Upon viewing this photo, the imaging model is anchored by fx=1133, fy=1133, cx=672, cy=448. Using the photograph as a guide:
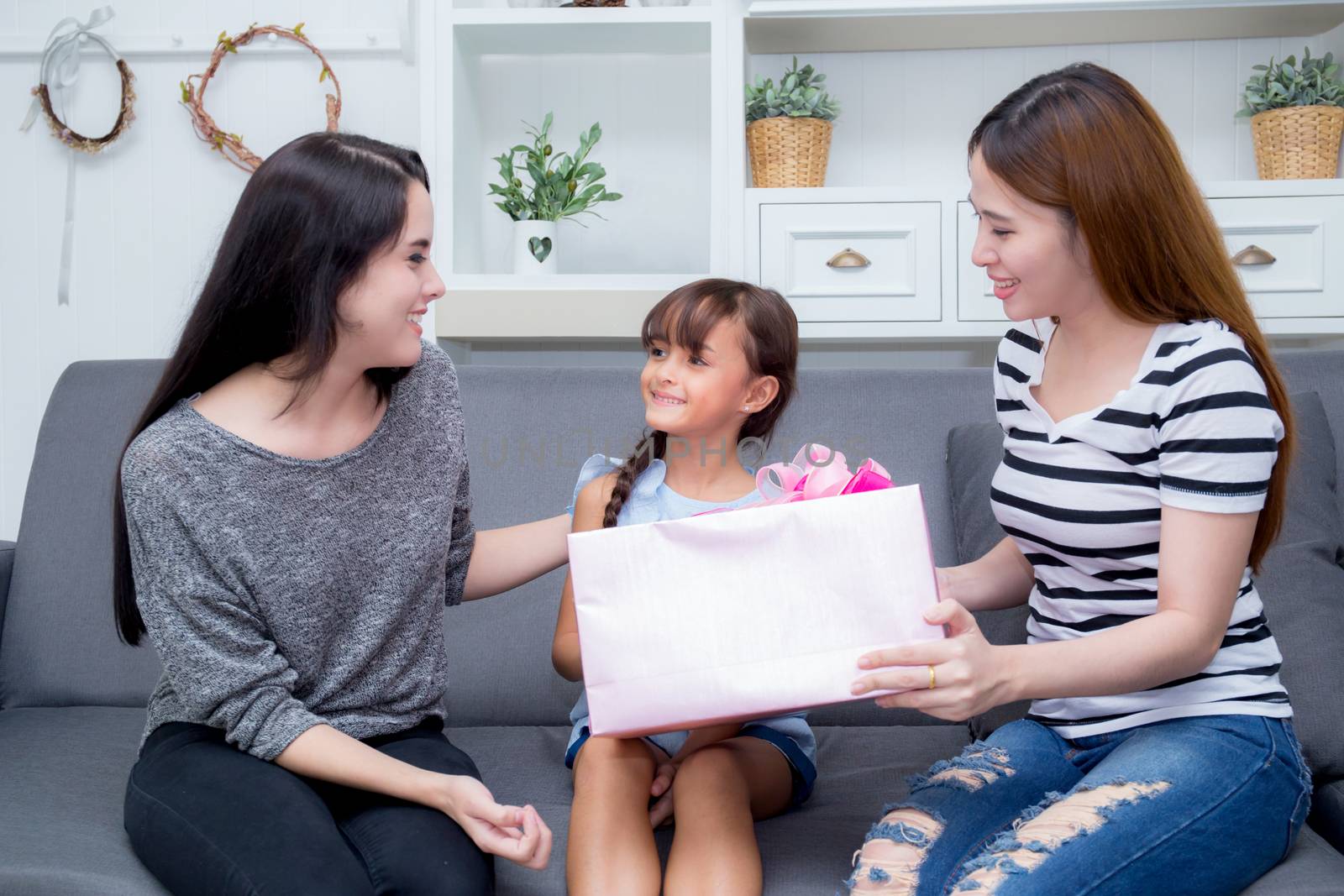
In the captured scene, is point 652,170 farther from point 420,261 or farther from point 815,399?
point 420,261

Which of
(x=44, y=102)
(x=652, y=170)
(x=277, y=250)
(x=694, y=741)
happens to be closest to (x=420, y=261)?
(x=277, y=250)

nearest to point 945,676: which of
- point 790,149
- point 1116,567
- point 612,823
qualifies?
point 1116,567

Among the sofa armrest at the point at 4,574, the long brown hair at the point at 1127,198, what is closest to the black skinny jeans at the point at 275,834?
the sofa armrest at the point at 4,574

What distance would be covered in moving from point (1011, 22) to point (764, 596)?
164 centimetres

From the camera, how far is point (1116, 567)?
115cm

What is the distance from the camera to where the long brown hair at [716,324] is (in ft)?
4.78

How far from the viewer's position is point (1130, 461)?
113cm

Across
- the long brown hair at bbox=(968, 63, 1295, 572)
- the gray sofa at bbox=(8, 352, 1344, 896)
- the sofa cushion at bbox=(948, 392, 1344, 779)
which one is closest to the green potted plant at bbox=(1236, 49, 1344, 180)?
the gray sofa at bbox=(8, 352, 1344, 896)

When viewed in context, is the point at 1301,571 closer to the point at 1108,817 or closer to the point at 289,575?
the point at 1108,817

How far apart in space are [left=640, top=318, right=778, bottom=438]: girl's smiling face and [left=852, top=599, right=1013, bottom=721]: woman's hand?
51 cm

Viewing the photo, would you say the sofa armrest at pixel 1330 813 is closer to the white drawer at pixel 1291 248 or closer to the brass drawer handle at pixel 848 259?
the white drawer at pixel 1291 248

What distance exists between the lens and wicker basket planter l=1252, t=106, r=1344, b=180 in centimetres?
207

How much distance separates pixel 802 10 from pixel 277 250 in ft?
4.32

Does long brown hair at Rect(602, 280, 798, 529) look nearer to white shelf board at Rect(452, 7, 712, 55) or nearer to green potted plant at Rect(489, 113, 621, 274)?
green potted plant at Rect(489, 113, 621, 274)
